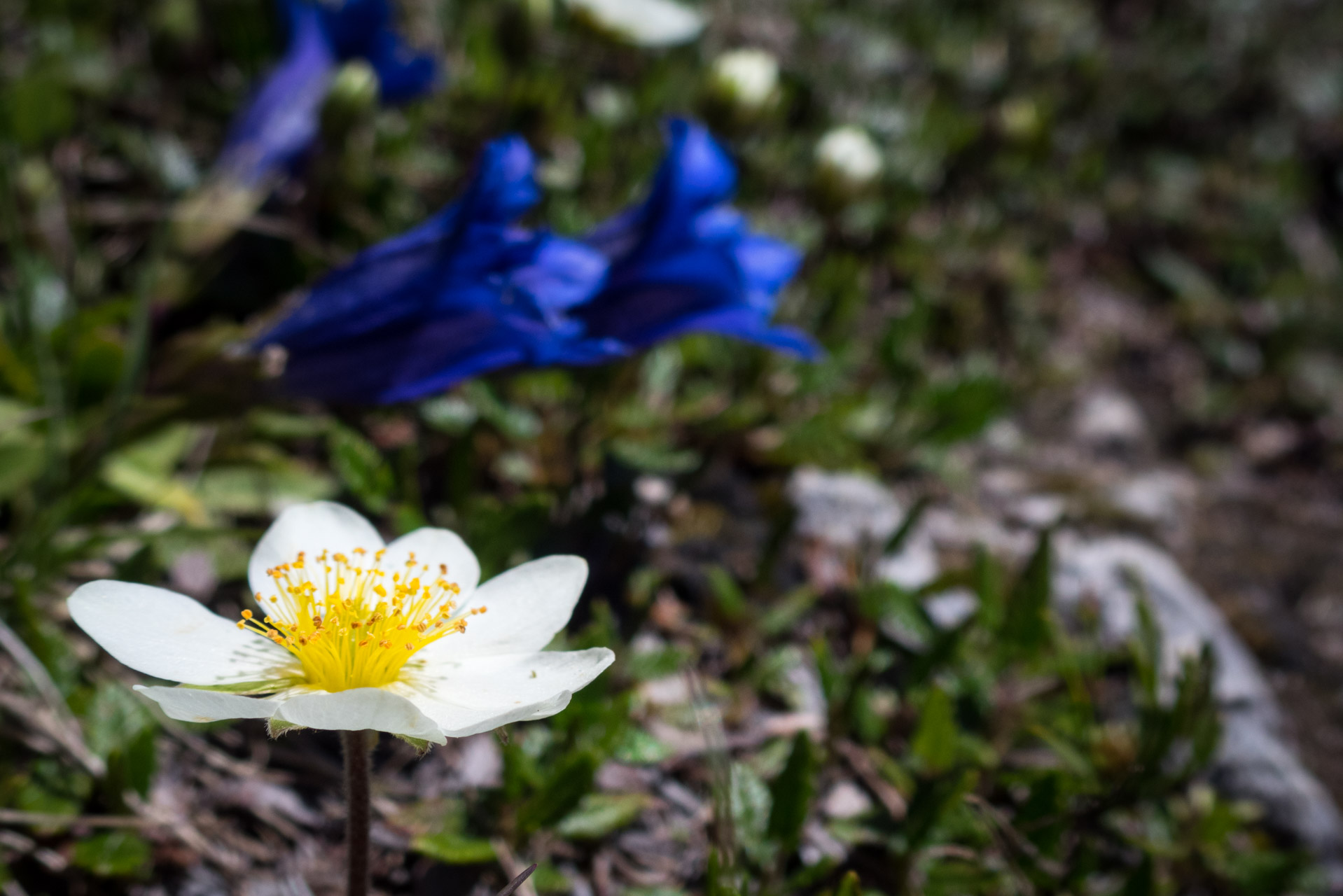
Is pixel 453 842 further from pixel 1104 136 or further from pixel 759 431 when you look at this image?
pixel 1104 136

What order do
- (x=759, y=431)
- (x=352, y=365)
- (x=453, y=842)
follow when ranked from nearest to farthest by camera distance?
(x=453, y=842)
(x=352, y=365)
(x=759, y=431)

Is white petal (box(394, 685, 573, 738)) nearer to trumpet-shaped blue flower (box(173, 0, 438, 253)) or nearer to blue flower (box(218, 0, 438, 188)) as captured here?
trumpet-shaped blue flower (box(173, 0, 438, 253))

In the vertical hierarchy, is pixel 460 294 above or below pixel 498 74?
below

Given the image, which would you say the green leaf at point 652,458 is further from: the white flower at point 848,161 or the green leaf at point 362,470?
the white flower at point 848,161

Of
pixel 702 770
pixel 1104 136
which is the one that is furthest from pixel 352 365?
pixel 1104 136

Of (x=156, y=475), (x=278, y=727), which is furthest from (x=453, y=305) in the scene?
(x=278, y=727)

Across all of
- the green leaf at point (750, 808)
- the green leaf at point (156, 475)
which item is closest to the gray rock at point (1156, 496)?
the green leaf at point (750, 808)
